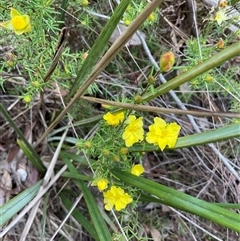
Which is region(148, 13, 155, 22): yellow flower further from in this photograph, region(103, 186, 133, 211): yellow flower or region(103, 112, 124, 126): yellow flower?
region(103, 186, 133, 211): yellow flower

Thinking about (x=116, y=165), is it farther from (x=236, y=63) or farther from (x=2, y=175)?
(x=236, y=63)

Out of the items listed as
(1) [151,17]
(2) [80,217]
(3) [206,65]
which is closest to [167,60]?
(3) [206,65]

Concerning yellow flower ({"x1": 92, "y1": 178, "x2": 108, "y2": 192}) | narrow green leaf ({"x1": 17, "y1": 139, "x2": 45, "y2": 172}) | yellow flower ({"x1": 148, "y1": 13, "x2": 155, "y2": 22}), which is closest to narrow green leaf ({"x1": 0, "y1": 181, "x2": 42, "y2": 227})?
narrow green leaf ({"x1": 17, "y1": 139, "x2": 45, "y2": 172})

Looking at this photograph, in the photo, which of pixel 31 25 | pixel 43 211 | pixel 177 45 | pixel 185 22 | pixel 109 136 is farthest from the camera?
pixel 185 22

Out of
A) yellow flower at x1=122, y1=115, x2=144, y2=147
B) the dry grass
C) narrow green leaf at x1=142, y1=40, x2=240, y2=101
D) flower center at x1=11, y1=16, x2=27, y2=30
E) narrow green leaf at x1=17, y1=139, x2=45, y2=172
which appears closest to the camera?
narrow green leaf at x1=142, y1=40, x2=240, y2=101

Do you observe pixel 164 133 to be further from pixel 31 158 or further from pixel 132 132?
pixel 31 158

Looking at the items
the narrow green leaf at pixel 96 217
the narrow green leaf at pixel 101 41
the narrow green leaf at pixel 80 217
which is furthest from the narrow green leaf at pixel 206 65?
the narrow green leaf at pixel 80 217

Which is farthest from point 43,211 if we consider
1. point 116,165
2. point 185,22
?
point 185,22
